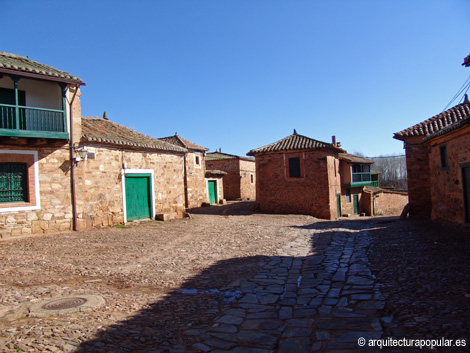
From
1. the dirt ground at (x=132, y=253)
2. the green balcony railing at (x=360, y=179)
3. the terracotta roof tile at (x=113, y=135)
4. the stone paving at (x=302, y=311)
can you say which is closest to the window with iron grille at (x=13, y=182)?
the dirt ground at (x=132, y=253)

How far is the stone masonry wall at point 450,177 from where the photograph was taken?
9641mm

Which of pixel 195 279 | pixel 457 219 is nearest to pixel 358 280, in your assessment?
pixel 195 279

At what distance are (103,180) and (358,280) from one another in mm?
10285

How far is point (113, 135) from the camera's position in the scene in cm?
1376

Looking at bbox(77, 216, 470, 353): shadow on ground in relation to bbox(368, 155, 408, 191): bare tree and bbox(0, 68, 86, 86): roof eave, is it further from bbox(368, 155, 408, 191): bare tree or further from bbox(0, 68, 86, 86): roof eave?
bbox(368, 155, 408, 191): bare tree

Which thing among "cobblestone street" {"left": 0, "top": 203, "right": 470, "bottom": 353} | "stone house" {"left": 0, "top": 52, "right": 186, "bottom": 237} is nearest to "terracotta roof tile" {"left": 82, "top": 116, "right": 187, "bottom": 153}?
"stone house" {"left": 0, "top": 52, "right": 186, "bottom": 237}

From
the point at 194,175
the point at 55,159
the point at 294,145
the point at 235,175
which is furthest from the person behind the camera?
the point at 235,175

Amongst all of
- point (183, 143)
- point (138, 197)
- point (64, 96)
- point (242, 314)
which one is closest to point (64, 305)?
point (242, 314)

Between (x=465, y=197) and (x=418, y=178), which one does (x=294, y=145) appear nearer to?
(x=418, y=178)

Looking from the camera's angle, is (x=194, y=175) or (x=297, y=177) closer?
(x=297, y=177)

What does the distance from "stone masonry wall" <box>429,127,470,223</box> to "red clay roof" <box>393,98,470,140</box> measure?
204 cm

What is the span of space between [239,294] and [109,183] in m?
9.38

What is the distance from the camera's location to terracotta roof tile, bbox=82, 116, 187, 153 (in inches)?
490

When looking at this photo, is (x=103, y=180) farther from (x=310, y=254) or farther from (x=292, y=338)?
(x=292, y=338)
